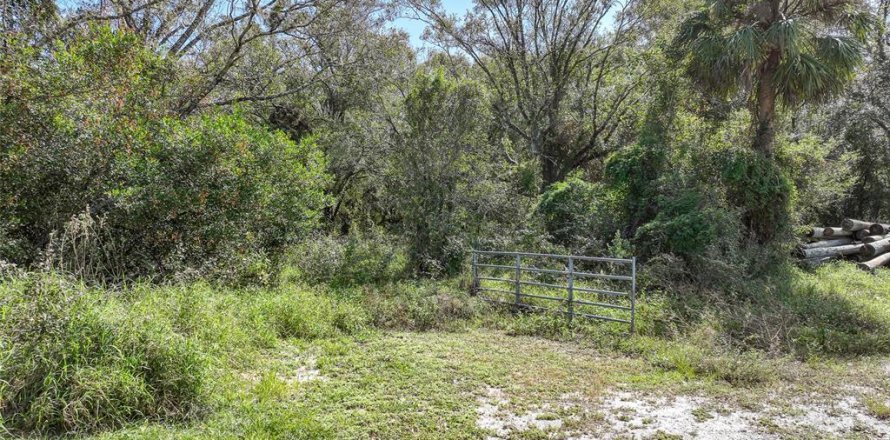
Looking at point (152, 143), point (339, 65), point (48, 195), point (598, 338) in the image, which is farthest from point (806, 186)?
point (48, 195)

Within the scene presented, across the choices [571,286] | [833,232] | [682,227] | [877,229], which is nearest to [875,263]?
[833,232]

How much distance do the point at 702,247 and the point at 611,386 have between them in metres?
5.24

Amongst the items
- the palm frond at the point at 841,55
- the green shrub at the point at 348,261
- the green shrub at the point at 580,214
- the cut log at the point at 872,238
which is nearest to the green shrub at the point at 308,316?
the green shrub at the point at 348,261

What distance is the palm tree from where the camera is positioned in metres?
9.55

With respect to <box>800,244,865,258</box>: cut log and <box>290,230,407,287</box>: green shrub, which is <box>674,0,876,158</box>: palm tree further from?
<box>290,230,407,287</box>: green shrub

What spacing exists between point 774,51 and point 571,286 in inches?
299

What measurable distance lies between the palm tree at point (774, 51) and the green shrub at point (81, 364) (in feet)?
36.1

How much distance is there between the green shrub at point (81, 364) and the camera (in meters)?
3.29

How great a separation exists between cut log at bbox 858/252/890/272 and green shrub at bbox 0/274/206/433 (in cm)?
1382

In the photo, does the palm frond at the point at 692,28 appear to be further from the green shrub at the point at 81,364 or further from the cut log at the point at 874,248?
the green shrub at the point at 81,364

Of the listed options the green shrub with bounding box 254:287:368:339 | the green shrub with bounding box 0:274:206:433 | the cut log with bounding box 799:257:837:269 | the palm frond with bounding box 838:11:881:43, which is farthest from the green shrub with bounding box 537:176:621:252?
the green shrub with bounding box 0:274:206:433

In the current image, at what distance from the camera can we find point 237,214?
8.37 meters

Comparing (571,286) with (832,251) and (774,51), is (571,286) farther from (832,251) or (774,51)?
(832,251)

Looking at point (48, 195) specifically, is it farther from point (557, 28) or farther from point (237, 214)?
point (557, 28)
